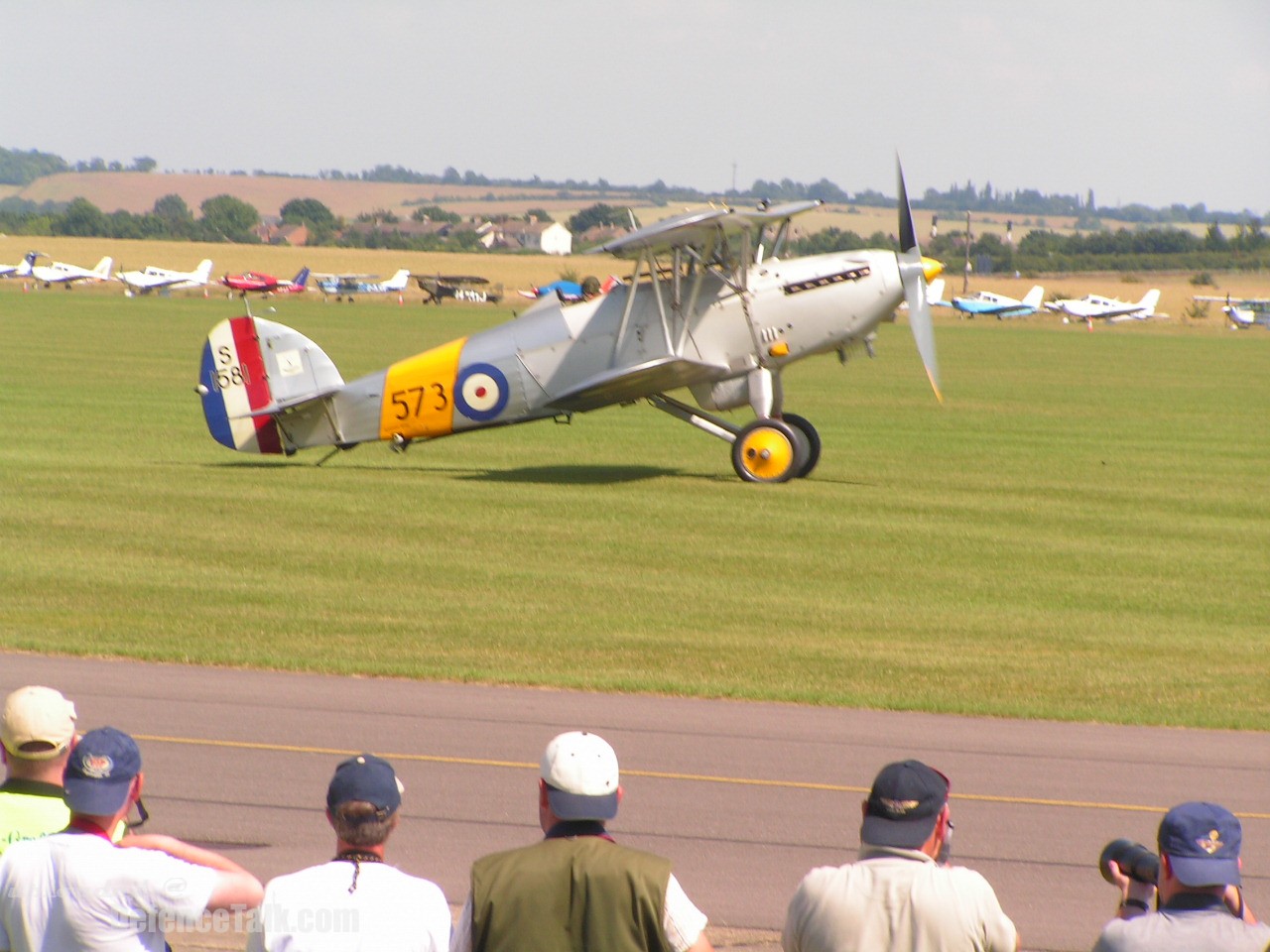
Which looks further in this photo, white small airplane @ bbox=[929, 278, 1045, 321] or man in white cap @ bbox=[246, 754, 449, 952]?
white small airplane @ bbox=[929, 278, 1045, 321]

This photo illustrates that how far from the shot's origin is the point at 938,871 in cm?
405

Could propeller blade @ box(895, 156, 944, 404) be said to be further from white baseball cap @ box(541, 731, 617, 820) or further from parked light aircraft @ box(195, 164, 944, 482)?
white baseball cap @ box(541, 731, 617, 820)

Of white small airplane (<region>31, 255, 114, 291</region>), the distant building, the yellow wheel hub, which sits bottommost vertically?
the yellow wheel hub

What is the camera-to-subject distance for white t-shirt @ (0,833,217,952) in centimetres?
394

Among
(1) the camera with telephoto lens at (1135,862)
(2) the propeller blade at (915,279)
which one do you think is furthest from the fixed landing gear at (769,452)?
(1) the camera with telephoto lens at (1135,862)

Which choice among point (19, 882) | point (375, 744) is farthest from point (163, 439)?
point (19, 882)

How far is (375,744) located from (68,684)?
96.9 inches

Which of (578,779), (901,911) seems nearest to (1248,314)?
(901,911)

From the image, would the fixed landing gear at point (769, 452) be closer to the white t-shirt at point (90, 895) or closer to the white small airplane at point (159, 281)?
the white t-shirt at point (90, 895)

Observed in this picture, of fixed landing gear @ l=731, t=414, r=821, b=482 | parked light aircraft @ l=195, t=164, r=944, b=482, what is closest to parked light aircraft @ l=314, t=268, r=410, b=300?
parked light aircraft @ l=195, t=164, r=944, b=482

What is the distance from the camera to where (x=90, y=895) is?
155 inches

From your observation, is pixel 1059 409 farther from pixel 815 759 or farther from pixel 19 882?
pixel 19 882

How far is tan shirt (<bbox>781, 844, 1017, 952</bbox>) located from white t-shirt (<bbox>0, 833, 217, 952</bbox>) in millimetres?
1546

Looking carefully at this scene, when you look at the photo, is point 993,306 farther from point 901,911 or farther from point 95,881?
point 95,881
